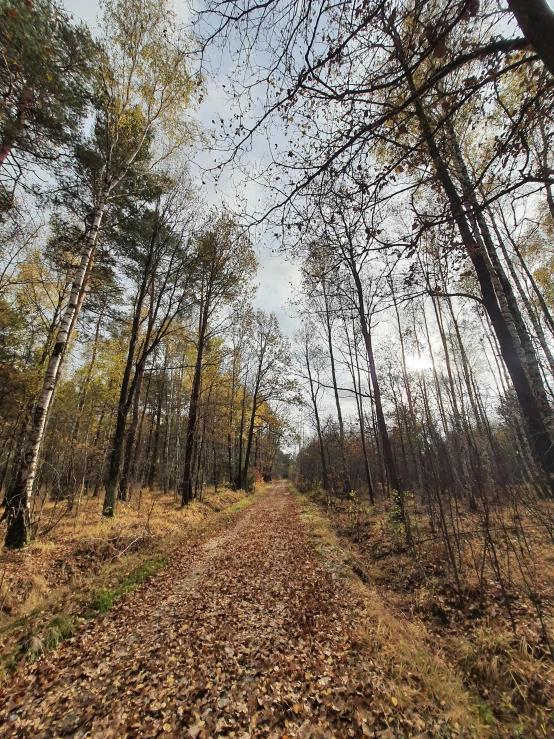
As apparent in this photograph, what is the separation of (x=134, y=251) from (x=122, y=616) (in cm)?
1024

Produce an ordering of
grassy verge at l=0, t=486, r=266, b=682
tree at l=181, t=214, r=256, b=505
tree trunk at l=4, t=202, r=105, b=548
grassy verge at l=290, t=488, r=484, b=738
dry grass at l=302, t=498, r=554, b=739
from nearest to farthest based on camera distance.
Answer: grassy verge at l=290, t=488, r=484, b=738 → dry grass at l=302, t=498, r=554, b=739 → grassy verge at l=0, t=486, r=266, b=682 → tree trunk at l=4, t=202, r=105, b=548 → tree at l=181, t=214, r=256, b=505

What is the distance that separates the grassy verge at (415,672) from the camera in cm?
238

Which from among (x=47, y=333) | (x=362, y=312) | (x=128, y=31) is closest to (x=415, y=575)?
(x=362, y=312)

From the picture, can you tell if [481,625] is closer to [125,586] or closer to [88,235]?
[125,586]

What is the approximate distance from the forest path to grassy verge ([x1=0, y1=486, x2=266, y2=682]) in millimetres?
232

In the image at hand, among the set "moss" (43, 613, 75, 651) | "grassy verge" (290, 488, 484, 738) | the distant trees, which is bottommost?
"grassy verge" (290, 488, 484, 738)

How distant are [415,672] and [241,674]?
1807mm

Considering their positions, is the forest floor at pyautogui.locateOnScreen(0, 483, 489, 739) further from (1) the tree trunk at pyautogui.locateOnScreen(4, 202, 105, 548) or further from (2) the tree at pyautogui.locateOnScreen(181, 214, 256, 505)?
(2) the tree at pyautogui.locateOnScreen(181, 214, 256, 505)

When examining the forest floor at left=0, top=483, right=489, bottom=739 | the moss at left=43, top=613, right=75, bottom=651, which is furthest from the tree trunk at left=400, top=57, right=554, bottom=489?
the moss at left=43, top=613, right=75, bottom=651

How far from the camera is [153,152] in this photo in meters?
8.96

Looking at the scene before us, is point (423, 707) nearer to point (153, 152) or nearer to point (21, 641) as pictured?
point (21, 641)

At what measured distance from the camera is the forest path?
7.90 ft

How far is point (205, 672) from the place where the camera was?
3.00 m

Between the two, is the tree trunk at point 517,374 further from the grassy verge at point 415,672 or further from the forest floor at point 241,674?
the forest floor at point 241,674
